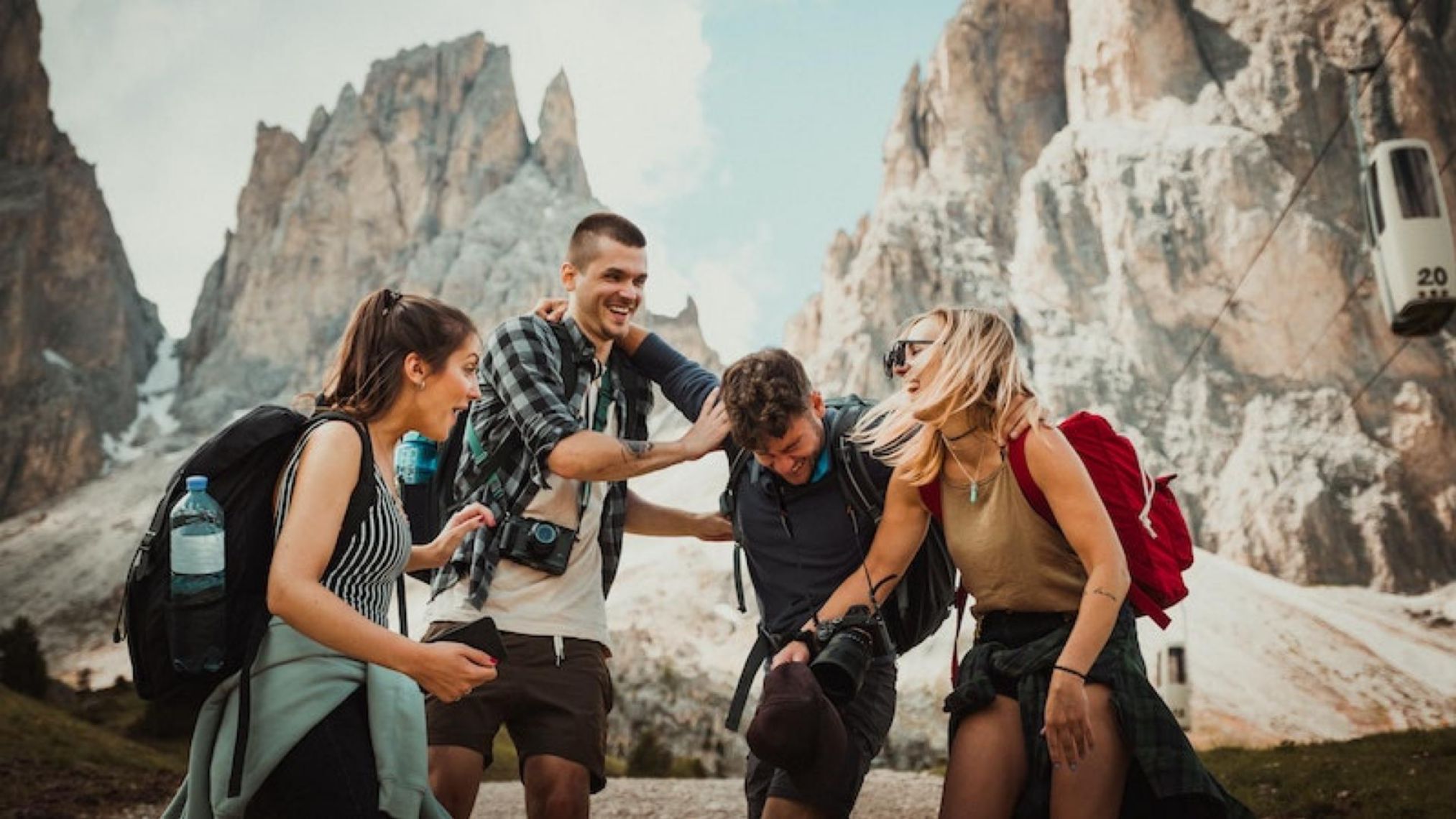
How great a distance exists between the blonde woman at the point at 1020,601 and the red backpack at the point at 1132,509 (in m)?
0.12

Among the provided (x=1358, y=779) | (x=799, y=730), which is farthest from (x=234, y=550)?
(x=1358, y=779)

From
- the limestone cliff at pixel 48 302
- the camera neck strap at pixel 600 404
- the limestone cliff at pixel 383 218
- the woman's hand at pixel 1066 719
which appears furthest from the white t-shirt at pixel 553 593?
the limestone cliff at pixel 48 302

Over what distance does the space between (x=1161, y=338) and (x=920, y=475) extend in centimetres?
8597

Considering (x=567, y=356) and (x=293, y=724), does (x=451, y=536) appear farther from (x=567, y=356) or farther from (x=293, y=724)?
(x=293, y=724)

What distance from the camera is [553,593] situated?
5.11 m

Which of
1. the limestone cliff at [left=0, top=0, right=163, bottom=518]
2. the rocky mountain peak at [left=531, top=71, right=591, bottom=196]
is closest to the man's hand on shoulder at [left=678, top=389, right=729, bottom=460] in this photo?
the limestone cliff at [left=0, top=0, right=163, bottom=518]

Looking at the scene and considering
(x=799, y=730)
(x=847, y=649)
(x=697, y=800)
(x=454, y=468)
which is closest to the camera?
(x=799, y=730)

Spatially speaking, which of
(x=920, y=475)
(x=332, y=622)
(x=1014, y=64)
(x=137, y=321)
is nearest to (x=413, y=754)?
(x=332, y=622)

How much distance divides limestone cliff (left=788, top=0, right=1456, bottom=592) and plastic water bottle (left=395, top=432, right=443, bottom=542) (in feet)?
243

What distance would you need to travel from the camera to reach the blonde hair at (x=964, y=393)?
4.40 meters

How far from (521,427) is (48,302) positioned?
465 ft

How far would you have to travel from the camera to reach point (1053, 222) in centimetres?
9125

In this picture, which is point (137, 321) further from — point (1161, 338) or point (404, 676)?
point (404, 676)

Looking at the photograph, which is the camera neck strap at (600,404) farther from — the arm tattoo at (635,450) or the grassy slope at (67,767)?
the grassy slope at (67,767)
